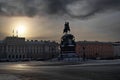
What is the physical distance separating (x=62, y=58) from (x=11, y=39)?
88.2 meters

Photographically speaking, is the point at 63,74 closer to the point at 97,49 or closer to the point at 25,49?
the point at 25,49

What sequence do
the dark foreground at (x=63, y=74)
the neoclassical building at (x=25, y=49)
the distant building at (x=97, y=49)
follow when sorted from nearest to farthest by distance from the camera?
1. the dark foreground at (x=63, y=74)
2. the neoclassical building at (x=25, y=49)
3. the distant building at (x=97, y=49)

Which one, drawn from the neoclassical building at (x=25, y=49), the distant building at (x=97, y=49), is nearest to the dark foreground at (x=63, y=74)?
the neoclassical building at (x=25, y=49)

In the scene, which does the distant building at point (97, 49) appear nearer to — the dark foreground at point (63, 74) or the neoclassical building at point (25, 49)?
the neoclassical building at point (25, 49)

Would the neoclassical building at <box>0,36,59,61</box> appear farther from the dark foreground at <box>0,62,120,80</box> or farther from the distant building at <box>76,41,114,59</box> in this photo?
the dark foreground at <box>0,62,120,80</box>

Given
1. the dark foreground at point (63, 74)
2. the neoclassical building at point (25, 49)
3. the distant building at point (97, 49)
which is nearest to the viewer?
the dark foreground at point (63, 74)

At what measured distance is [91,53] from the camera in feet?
608

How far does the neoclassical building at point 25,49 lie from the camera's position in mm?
166000

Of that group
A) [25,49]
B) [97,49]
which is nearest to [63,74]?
[25,49]

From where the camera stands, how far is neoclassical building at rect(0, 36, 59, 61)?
6535 inches

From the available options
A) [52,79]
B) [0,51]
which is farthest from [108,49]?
[52,79]

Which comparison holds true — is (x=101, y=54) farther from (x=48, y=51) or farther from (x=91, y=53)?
(x=48, y=51)

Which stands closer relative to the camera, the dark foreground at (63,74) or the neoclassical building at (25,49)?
the dark foreground at (63,74)

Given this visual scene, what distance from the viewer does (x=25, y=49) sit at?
17288 centimetres
